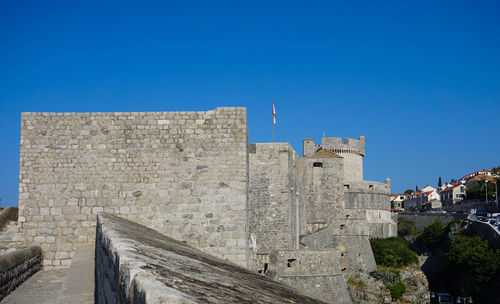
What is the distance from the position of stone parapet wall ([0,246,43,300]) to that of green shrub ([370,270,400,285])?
3298 cm

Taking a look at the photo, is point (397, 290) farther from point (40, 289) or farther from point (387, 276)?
point (40, 289)

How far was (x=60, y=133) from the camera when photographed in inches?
388

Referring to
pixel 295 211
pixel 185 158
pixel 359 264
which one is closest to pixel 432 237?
pixel 359 264

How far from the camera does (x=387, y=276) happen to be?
3847cm

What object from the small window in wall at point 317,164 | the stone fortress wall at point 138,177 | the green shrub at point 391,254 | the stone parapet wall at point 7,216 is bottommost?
the green shrub at point 391,254

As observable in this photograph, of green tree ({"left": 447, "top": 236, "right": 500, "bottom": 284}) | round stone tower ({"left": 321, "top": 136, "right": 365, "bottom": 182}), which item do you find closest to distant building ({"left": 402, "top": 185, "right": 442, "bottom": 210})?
round stone tower ({"left": 321, "top": 136, "right": 365, "bottom": 182})

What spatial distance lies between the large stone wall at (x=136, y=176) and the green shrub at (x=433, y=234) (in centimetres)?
4487

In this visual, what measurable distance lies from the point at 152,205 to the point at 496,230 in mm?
Answer: 32063

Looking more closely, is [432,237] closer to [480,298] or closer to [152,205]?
[480,298]

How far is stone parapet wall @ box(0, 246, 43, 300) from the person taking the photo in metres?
7.16

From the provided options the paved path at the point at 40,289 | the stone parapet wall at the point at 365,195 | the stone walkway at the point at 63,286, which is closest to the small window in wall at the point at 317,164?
the stone parapet wall at the point at 365,195

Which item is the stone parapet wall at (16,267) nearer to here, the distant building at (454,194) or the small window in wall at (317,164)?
the small window in wall at (317,164)

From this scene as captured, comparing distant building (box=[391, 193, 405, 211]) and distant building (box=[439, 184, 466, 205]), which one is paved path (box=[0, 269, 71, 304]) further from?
distant building (box=[391, 193, 405, 211])

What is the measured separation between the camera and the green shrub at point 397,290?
1451 inches
